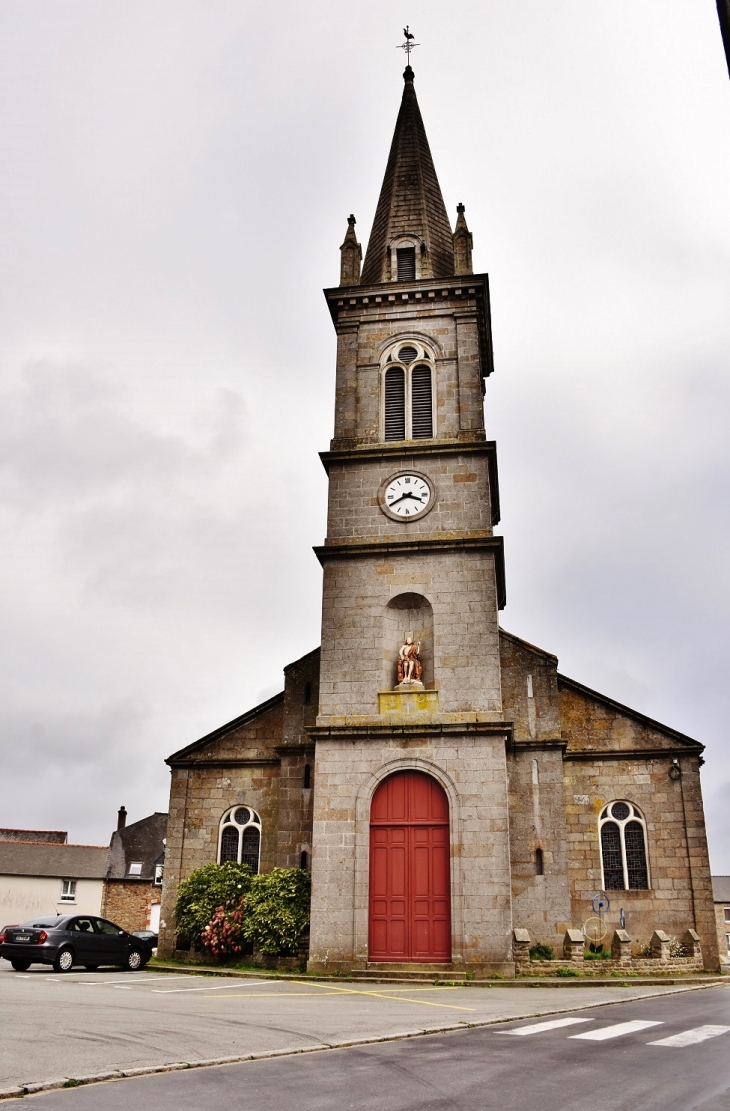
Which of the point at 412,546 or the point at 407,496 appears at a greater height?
the point at 407,496

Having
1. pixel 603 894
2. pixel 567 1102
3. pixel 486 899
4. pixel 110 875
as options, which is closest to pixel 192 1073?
pixel 567 1102

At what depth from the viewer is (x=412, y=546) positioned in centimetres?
2344

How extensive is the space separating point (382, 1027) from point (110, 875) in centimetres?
4365

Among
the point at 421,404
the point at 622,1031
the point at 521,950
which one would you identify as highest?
the point at 421,404

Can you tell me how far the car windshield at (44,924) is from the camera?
20375 millimetres

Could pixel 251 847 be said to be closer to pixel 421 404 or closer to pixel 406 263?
pixel 421 404

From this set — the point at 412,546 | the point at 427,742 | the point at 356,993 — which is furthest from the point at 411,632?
the point at 356,993

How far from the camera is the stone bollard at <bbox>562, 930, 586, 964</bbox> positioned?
69.0 feet

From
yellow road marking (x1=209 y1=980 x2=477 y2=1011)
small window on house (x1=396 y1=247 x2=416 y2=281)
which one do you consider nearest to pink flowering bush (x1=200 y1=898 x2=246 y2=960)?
yellow road marking (x1=209 y1=980 x2=477 y2=1011)

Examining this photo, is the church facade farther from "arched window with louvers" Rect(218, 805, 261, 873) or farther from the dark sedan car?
the dark sedan car

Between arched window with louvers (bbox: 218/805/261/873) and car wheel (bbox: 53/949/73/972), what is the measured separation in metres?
5.47

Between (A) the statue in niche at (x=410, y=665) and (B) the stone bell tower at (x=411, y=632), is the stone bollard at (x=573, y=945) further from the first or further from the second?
(A) the statue in niche at (x=410, y=665)

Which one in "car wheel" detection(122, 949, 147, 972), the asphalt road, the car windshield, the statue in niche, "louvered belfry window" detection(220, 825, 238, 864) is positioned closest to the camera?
the asphalt road

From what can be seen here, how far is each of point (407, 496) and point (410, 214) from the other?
1011 cm
